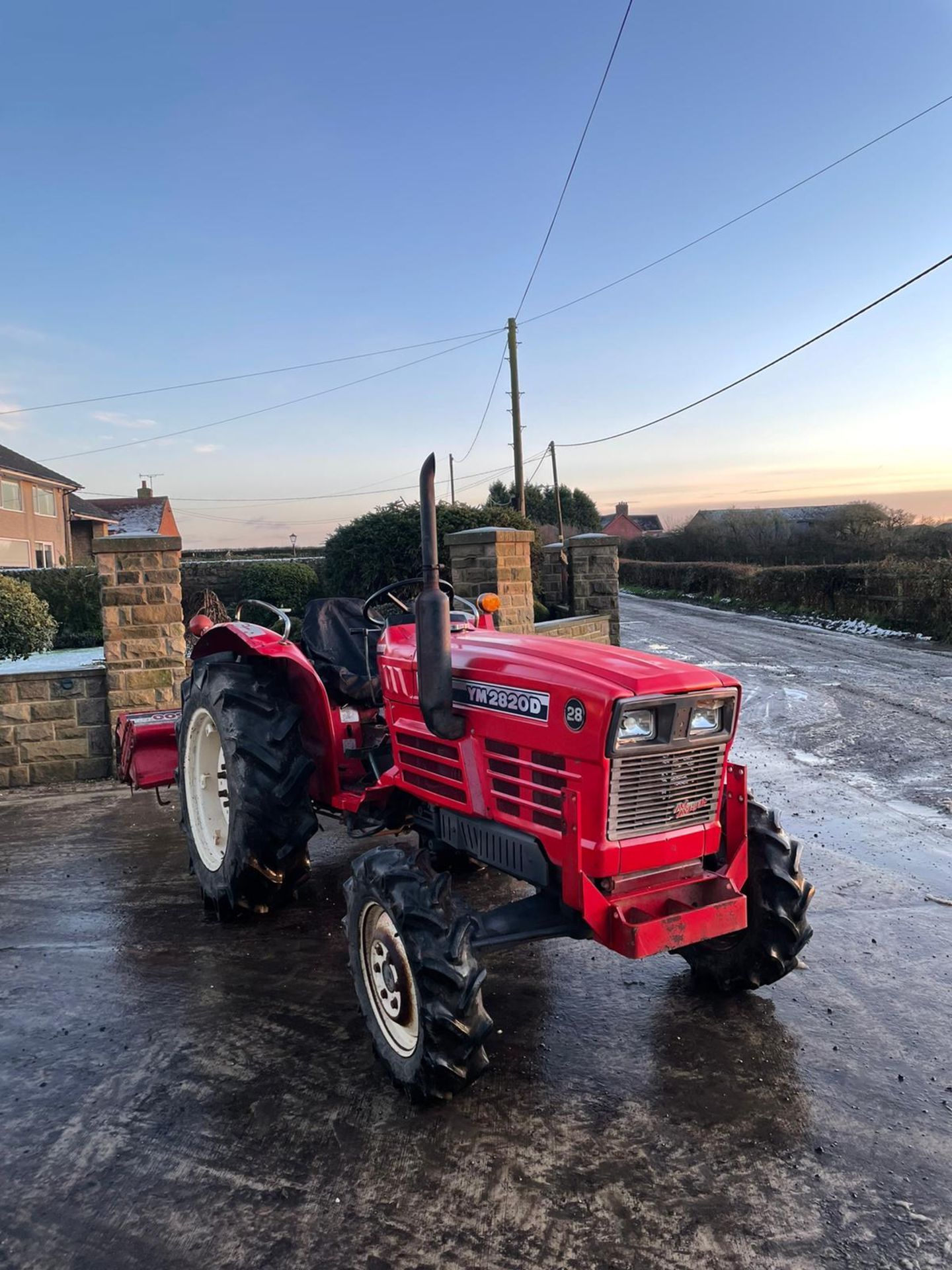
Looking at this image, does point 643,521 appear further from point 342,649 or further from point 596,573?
point 342,649

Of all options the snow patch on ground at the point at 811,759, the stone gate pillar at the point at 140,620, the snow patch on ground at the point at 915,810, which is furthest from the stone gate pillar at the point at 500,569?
the snow patch on ground at the point at 915,810

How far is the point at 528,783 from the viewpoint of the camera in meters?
2.79

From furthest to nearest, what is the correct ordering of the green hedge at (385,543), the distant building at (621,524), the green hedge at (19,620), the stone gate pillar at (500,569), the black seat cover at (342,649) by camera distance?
the distant building at (621,524), the green hedge at (385,543), the green hedge at (19,620), the stone gate pillar at (500,569), the black seat cover at (342,649)

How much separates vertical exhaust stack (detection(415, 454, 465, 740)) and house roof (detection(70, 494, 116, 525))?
3950 cm

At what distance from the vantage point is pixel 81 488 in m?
37.8

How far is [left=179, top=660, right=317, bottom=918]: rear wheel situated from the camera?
12.5 feet

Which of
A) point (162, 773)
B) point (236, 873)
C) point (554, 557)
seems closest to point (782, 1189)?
point (236, 873)

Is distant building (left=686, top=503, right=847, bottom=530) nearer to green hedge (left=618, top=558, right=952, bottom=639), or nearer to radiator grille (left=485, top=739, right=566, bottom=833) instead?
green hedge (left=618, top=558, right=952, bottom=639)

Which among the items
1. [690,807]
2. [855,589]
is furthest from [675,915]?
[855,589]

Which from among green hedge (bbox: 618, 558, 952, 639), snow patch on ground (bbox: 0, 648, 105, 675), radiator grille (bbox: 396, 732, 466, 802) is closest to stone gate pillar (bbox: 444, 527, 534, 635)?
snow patch on ground (bbox: 0, 648, 105, 675)

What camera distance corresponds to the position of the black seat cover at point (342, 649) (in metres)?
4.35

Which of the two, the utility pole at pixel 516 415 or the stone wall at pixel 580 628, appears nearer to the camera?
the stone wall at pixel 580 628

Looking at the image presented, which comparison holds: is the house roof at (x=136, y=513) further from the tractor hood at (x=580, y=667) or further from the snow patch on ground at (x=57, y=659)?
the tractor hood at (x=580, y=667)

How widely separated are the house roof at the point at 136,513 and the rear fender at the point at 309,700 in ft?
129
